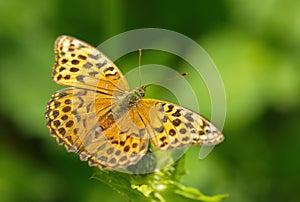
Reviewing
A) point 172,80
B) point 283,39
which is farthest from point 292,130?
point 172,80

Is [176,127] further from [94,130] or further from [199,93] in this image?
[199,93]

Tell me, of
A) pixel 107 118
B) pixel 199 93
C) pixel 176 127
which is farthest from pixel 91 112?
pixel 199 93

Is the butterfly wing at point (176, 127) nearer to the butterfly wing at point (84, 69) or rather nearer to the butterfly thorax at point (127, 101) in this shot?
the butterfly thorax at point (127, 101)

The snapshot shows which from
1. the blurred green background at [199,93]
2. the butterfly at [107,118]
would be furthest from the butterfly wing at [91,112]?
the blurred green background at [199,93]

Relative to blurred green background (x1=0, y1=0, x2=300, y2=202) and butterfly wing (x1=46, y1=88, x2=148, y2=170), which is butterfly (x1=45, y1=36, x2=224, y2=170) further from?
blurred green background (x1=0, y1=0, x2=300, y2=202)

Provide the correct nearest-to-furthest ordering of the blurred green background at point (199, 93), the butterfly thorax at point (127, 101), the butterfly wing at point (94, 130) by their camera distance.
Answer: the butterfly wing at point (94, 130)
the butterfly thorax at point (127, 101)
the blurred green background at point (199, 93)

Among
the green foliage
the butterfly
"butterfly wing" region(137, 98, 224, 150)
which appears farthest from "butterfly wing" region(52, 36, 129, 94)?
the green foliage
